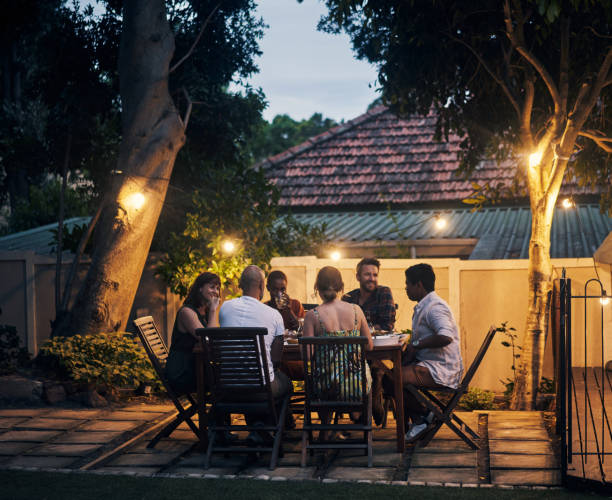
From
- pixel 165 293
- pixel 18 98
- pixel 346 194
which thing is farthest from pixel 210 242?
pixel 18 98

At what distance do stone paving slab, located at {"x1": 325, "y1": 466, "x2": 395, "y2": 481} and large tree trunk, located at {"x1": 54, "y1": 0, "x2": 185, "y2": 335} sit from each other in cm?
446

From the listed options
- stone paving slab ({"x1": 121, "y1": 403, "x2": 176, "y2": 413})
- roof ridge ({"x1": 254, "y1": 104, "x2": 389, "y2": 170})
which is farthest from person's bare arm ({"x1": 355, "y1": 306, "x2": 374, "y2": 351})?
roof ridge ({"x1": 254, "y1": 104, "x2": 389, "y2": 170})

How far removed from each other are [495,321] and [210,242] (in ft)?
12.4

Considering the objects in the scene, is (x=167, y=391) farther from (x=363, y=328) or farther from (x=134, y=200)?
(x=134, y=200)

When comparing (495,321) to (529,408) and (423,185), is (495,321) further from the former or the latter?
(423,185)

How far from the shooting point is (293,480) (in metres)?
5.28

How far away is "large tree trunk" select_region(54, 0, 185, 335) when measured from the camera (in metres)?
9.07

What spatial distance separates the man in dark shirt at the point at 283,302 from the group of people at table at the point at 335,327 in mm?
1205

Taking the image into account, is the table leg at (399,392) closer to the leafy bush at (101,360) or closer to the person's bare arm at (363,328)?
the person's bare arm at (363,328)

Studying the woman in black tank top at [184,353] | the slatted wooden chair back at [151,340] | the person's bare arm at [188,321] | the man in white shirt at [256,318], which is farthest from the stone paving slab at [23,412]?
the man in white shirt at [256,318]

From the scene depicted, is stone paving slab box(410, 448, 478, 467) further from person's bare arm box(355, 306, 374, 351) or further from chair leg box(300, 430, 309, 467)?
person's bare arm box(355, 306, 374, 351)

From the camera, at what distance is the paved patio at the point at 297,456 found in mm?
5348

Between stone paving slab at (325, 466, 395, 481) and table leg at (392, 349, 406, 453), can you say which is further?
table leg at (392, 349, 406, 453)

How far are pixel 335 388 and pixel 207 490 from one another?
1.30 metres
